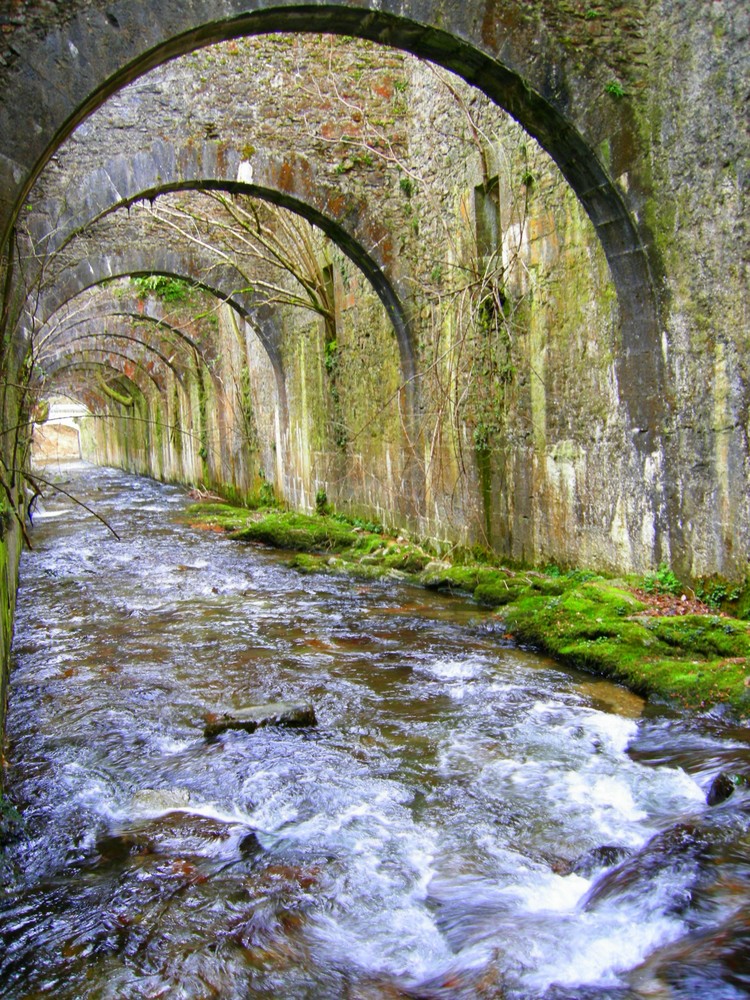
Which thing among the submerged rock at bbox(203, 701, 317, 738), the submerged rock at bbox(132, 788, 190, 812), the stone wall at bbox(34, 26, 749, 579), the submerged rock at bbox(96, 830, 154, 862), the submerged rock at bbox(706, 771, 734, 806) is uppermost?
the stone wall at bbox(34, 26, 749, 579)

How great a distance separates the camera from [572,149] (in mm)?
5344

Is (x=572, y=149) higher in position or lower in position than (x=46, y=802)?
higher

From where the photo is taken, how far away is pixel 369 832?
334cm

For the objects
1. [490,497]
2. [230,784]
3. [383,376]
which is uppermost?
[383,376]

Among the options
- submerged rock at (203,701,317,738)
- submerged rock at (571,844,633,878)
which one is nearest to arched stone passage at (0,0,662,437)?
submerged rock at (203,701,317,738)

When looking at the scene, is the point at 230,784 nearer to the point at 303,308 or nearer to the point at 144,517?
the point at 303,308

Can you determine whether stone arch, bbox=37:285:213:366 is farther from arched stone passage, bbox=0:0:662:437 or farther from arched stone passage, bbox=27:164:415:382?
arched stone passage, bbox=0:0:662:437

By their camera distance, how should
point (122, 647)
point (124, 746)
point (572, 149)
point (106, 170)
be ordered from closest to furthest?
point (124, 746), point (572, 149), point (122, 647), point (106, 170)

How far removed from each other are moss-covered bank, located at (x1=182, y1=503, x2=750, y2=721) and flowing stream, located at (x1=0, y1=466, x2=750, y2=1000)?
0.18m

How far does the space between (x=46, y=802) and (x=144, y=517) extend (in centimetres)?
1326

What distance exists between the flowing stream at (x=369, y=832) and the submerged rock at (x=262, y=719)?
0.25 feet

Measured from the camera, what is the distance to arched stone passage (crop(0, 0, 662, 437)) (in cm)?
493

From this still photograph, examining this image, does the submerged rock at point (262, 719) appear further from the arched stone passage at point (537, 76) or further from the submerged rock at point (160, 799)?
the arched stone passage at point (537, 76)

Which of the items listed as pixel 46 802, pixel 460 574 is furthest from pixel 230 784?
pixel 460 574
